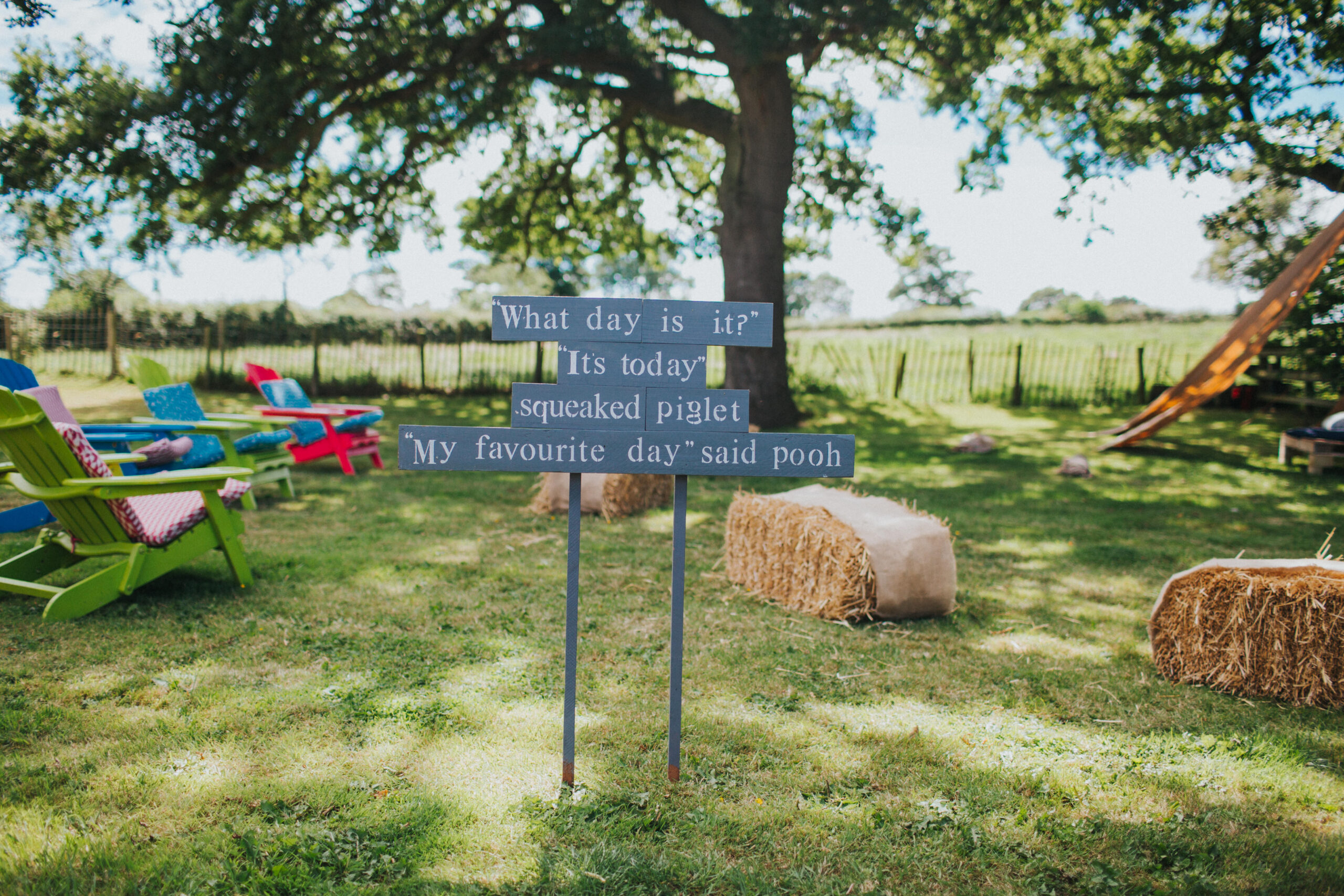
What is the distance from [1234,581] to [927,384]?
1533 centimetres

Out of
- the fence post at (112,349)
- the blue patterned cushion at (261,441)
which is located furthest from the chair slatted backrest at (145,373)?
the fence post at (112,349)

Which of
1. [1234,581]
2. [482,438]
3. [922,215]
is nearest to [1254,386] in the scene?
[922,215]

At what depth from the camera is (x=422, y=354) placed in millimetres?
18219

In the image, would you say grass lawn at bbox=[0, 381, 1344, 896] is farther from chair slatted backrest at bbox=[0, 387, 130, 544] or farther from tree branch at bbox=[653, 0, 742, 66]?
tree branch at bbox=[653, 0, 742, 66]

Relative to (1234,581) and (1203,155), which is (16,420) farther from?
(1203,155)

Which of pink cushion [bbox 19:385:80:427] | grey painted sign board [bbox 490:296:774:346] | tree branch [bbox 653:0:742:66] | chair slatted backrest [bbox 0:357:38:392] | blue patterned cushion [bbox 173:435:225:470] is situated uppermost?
tree branch [bbox 653:0:742:66]

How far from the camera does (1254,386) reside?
15.3 metres

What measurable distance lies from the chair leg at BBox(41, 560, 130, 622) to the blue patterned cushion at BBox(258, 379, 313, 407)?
5.03 metres

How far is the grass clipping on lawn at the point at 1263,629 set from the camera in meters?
3.38

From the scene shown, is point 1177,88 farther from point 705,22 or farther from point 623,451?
point 623,451

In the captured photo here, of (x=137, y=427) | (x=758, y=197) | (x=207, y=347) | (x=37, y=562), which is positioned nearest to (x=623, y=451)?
(x=37, y=562)

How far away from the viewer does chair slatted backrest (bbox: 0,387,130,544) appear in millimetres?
3707

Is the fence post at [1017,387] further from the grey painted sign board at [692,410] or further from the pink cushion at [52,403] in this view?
the pink cushion at [52,403]

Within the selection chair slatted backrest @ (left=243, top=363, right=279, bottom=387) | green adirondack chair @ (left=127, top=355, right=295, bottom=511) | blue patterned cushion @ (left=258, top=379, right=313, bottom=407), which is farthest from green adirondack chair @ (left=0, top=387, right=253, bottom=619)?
chair slatted backrest @ (left=243, top=363, right=279, bottom=387)
